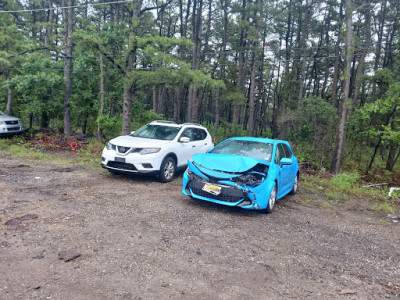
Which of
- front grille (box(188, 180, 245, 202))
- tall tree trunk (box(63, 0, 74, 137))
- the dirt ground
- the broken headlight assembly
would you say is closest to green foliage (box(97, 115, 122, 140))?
tall tree trunk (box(63, 0, 74, 137))

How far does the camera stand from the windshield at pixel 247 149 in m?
6.59

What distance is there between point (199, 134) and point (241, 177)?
4.22 metres

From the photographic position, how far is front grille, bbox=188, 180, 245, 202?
5426 millimetres

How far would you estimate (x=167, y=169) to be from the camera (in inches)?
317

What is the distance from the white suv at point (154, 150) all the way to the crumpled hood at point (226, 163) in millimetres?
1656

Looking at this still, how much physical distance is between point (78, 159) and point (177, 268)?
8.68 meters

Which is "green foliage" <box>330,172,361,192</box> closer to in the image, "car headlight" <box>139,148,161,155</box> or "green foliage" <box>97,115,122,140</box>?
"car headlight" <box>139,148,161,155</box>

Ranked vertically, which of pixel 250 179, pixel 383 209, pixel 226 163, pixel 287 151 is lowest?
pixel 383 209

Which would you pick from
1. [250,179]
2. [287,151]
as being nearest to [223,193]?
[250,179]

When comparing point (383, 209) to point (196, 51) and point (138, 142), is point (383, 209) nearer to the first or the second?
point (138, 142)

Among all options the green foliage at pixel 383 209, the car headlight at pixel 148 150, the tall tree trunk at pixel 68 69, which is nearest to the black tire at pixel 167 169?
the car headlight at pixel 148 150

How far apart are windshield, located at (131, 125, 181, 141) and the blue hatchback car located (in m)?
2.24

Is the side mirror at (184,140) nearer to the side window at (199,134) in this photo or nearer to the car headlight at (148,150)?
the car headlight at (148,150)

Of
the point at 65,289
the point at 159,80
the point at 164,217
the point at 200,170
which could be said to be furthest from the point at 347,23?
the point at 65,289
